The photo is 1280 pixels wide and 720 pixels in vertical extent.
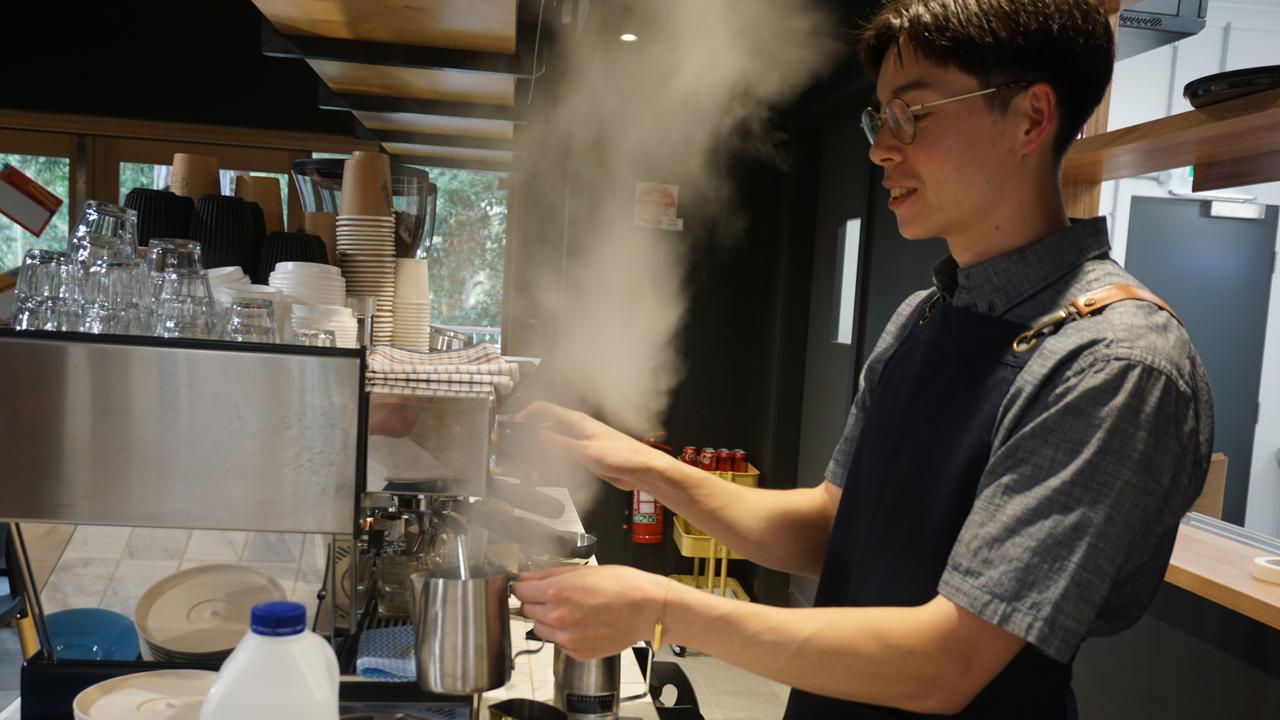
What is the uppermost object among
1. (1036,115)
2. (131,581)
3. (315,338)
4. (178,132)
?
(178,132)

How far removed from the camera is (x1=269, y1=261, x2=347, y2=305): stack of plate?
1.45m

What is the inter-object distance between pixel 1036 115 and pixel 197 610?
54.6 inches

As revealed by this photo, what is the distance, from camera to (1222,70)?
406cm

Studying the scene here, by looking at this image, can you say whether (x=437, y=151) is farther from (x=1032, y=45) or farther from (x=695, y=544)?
(x=1032, y=45)

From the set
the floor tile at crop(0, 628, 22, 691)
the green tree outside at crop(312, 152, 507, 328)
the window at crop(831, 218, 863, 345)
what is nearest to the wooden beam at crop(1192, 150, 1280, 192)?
the window at crop(831, 218, 863, 345)

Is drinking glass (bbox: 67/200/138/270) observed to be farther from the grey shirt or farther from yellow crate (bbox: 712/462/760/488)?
yellow crate (bbox: 712/462/760/488)

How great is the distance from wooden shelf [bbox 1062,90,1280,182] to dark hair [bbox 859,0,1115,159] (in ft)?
2.37

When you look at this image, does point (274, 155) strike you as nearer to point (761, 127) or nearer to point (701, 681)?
point (761, 127)

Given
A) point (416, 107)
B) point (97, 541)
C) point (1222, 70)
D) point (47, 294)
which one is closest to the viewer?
point (47, 294)

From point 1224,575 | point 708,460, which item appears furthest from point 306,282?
point 708,460

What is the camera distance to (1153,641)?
7.39 ft

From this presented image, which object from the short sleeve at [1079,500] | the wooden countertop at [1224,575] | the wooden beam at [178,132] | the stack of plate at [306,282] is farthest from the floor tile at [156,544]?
the wooden beam at [178,132]

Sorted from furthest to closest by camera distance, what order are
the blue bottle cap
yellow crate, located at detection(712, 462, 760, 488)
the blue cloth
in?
1. yellow crate, located at detection(712, 462, 760, 488)
2. the blue cloth
3. the blue bottle cap

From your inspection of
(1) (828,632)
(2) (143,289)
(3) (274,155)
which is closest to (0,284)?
(2) (143,289)
